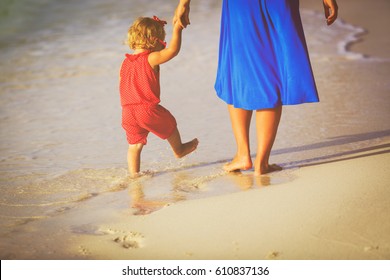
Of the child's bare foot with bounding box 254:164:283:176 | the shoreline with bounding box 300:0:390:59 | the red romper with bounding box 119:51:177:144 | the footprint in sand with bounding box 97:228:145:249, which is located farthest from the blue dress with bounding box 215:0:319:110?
the shoreline with bounding box 300:0:390:59

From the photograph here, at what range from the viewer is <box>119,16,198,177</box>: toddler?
4059 mm

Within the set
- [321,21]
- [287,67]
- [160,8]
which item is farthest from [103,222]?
[160,8]

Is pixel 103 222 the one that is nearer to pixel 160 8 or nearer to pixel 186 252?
pixel 186 252

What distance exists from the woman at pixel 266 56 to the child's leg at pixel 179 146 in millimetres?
558

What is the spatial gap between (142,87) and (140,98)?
7cm

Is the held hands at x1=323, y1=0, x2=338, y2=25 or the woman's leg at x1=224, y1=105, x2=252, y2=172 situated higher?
the held hands at x1=323, y1=0, x2=338, y2=25

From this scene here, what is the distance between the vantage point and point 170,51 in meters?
3.93

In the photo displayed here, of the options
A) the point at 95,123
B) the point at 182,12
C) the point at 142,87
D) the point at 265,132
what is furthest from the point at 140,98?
the point at 95,123

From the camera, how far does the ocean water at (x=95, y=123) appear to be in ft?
12.7

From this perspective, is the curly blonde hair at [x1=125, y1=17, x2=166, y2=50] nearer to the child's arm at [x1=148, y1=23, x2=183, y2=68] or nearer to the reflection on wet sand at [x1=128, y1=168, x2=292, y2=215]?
the child's arm at [x1=148, y1=23, x2=183, y2=68]

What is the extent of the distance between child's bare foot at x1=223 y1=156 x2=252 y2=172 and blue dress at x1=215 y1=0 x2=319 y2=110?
370 mm

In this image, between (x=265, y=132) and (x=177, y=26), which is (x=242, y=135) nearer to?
(x=265, y=132)

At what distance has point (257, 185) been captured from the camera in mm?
3756

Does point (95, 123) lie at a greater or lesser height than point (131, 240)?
greater
